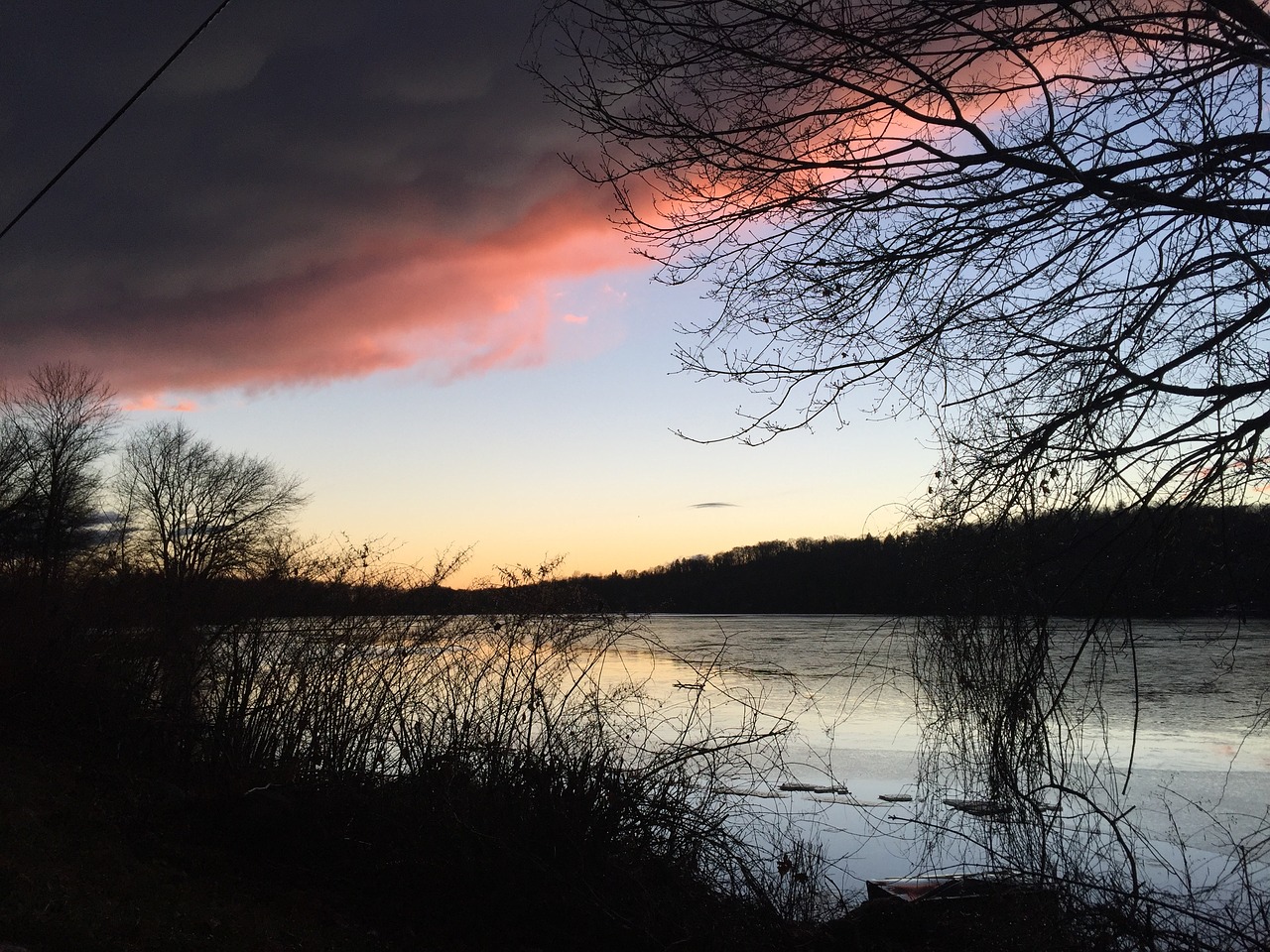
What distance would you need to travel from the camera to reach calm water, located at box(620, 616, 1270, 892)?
789cm

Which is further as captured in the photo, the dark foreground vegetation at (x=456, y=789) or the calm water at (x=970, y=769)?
the calm water at (x=970, y=769)

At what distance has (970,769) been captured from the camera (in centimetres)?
1239

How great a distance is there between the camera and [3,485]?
38.1m

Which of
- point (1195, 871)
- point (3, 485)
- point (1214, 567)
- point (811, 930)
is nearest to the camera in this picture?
point (1214, 567)

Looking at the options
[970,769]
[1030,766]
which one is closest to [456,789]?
[1030,766]

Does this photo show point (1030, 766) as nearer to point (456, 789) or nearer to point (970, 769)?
point (456, 789)

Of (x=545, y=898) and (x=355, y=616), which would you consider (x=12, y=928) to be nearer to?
(x=545, y=898)

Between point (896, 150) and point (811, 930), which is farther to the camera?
point (811, 930)

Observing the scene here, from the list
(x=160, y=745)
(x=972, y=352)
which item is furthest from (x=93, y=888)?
(x=972, y=352)

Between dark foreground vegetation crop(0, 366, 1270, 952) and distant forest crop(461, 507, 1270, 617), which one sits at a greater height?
distant forest crop(461, 507, 1270, 617)

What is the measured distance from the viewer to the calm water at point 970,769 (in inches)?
311

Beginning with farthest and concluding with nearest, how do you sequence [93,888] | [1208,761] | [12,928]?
[1208,761], [93,888], [12,928]

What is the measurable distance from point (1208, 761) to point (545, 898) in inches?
419

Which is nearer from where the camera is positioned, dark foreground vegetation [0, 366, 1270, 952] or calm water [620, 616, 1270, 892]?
dark foreground vegetation [0, 366, 1270, 952]
